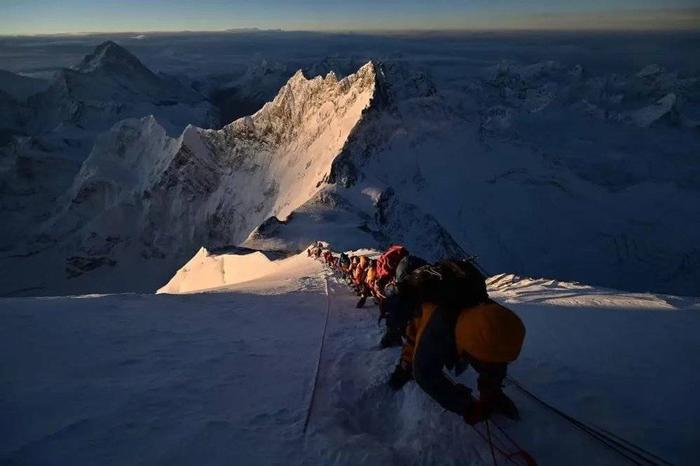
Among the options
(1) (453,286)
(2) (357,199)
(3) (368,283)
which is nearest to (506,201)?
(2) (357,199)

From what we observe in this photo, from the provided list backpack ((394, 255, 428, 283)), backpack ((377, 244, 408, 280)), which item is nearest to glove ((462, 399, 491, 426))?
backpack ((394, 255, 428, 283))

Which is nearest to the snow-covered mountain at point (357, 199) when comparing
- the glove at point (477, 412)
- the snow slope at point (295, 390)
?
the snow slope at point (295, 390)

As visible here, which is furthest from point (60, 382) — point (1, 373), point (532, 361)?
point (532, 361)

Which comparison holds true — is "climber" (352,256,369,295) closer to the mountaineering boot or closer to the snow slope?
the snow slope

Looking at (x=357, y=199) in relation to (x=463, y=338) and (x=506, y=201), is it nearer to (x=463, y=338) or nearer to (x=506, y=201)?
(x=463, y=338)

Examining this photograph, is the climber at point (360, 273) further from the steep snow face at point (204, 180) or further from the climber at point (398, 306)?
the steep snow face at point (204, 180)

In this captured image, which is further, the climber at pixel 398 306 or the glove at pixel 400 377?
the climber at pixel 398 306
